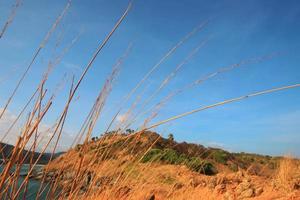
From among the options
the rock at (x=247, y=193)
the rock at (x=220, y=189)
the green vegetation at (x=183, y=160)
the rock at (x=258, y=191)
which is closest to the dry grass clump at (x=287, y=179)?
the rock at (x=258, y=191)

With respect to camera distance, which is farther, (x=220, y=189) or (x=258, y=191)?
(x=220, y=189)

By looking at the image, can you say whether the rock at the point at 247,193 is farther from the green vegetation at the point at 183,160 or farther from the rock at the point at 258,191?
the green vegetation at the point at 183,160

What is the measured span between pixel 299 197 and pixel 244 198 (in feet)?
3.18

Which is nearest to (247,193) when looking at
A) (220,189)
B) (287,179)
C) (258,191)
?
(258,191)

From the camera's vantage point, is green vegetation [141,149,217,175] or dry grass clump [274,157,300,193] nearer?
green vegetation [141,149,217,175]

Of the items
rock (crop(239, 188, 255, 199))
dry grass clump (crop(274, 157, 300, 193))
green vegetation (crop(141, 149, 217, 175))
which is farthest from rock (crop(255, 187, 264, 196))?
green vegetation (crop(141, 149, 217, 175))

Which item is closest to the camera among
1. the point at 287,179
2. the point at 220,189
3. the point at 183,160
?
the point at 287,179

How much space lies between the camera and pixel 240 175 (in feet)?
24.7

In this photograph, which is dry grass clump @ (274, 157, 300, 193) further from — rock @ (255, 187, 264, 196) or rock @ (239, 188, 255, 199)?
rock @ (239, 188, 255, 199)

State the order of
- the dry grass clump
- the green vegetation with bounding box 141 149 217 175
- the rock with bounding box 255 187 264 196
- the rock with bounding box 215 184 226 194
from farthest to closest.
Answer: the rock with bounding box 215 184 226 194, the rock with bounding box 255 187 264 196, the dry grass clump, the green vegetation with bounding box 141 149 217 175

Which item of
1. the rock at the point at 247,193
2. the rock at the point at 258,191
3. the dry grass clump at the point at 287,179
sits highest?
the dry grass clump at the point at 287,179

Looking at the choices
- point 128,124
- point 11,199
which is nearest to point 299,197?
point 128,124

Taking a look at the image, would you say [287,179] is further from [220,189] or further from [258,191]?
[220,189]

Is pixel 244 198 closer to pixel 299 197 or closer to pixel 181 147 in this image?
pixel 299 197
